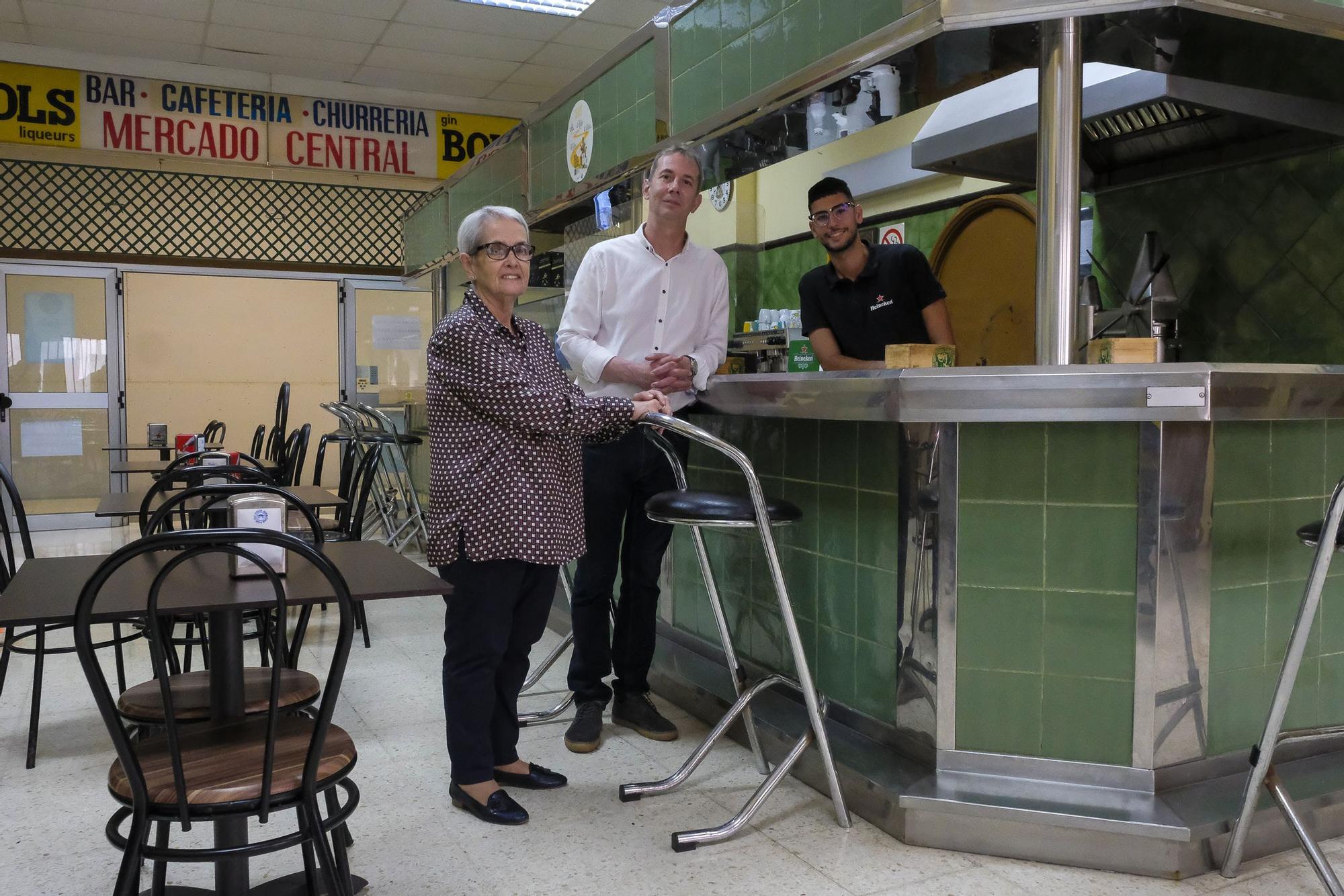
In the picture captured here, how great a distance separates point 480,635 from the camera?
2.46 m

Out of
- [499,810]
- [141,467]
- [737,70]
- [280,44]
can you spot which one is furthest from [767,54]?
[280,44]

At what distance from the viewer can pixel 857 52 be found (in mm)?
2773

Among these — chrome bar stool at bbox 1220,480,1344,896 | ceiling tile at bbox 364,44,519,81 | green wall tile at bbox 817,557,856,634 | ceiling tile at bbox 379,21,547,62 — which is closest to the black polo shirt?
green wall tile at bbox 817,557,856,634

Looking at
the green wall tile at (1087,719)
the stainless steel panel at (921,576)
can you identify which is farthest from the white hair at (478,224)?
the green wall tile at (1087,719)

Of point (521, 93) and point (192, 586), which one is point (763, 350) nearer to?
point (192, 586)

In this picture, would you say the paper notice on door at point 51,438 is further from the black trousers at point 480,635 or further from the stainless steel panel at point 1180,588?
the stainless steel panel at point 1180,588

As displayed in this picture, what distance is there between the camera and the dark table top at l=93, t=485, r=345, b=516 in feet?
11.5

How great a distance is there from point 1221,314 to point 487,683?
316cm

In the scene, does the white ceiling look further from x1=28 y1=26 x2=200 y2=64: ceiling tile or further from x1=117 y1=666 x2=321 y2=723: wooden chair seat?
x1=117 y1=666 x2=321 y2=723: wooden chair seat

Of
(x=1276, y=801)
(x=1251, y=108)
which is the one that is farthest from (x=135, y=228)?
(x=1276, y=801)

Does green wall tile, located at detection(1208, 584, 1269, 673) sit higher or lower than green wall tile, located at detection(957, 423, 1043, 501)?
lower

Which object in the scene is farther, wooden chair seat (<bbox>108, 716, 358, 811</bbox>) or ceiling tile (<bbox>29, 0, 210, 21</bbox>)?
ceiling tile (<bbox>29, 0, 210, 21</bbox>)

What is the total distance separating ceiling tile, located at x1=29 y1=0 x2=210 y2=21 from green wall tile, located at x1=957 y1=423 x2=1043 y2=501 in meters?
6.68

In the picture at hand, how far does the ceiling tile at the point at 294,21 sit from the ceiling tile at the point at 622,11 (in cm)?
153
